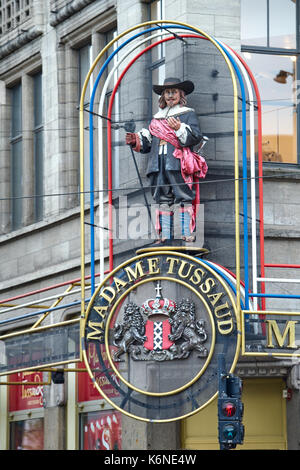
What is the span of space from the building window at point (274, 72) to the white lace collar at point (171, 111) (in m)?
2.26

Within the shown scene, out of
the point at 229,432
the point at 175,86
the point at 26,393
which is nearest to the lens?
the point at 229,432

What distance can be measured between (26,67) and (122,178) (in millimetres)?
7399

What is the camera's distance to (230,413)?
22031 mm

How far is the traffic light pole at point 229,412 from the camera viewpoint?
21.9 m

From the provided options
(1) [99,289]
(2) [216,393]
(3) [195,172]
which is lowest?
(2) [216,393]

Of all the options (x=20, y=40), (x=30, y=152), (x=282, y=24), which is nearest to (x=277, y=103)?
(x=282, y=24)

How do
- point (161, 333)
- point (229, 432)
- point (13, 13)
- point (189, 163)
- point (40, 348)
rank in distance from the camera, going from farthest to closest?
point (13, 13), point (40, 348), point (189, 163), point (161, 333), point (229, 432)

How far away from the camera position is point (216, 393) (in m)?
23.5

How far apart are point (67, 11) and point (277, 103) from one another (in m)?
6.37

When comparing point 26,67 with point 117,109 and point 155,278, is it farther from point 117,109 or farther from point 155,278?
point 155,278

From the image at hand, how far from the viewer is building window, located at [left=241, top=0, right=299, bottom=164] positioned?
27.1m

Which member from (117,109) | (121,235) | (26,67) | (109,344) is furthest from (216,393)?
(26,67)

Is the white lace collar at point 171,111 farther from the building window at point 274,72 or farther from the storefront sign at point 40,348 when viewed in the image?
the storefront sign at point 40,348

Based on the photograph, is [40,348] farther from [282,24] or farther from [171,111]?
[282,24]
